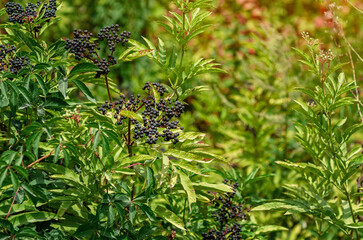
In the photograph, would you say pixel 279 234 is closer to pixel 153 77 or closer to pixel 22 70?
pixel 22 70

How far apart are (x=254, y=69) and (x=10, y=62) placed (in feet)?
9.66

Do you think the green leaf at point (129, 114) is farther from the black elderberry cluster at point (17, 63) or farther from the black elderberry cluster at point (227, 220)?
the black elderberry cluster at point (227, 220)

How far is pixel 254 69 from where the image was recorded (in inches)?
165

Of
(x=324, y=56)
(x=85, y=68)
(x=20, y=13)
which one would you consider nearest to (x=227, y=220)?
(x=324, y=56)

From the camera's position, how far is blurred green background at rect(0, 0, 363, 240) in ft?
9.71

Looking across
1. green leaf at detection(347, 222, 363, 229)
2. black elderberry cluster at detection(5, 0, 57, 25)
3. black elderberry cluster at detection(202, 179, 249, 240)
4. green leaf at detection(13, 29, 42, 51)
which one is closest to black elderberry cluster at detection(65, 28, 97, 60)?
green leaf at detection(13, 29, 42, 51)

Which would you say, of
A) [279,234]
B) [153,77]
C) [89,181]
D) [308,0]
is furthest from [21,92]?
[308,0]

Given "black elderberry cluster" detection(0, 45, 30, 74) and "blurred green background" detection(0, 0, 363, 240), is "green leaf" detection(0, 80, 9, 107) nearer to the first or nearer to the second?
"black elderberry cluster" detection(0, 45, 30, 74)

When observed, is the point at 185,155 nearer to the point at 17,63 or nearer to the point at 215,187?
the point at 215,187

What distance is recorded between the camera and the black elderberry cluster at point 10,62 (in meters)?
1.56

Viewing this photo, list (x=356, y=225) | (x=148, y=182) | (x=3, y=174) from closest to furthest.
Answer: (x=3, y=174), (x=148, y=182), (x=356, y=225)

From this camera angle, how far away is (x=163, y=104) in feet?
5.07

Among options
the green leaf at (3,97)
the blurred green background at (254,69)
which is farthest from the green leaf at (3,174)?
the blurred green background at (254,69)

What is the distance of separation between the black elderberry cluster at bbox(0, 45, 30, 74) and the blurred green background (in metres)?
0.51
